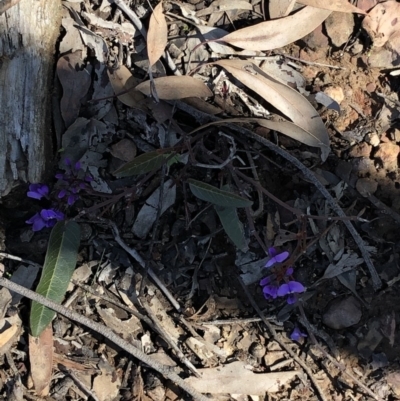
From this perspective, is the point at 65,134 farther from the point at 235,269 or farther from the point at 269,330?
the point at 269,330

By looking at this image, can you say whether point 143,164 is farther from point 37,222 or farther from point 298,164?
point 298,164

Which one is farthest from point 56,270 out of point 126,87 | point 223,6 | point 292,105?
point 223,6

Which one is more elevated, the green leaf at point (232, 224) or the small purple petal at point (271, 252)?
the green leaf at point (232, 224)

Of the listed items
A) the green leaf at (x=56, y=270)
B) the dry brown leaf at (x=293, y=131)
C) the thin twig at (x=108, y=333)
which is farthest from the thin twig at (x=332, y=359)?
the green leaf at (x=56, y=270)

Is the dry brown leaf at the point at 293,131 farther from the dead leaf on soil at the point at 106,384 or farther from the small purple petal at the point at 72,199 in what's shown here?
the dead leaf on soil at the point at 106,384

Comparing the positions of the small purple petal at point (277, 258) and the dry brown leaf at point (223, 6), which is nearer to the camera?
the small purple petal at point (277, 258)

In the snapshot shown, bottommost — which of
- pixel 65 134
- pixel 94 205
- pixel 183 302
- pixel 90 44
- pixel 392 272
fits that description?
pixel 392 272

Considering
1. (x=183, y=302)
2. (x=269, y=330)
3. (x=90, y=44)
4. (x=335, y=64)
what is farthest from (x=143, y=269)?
(x=335, y=64)
